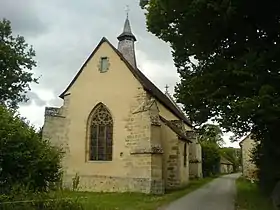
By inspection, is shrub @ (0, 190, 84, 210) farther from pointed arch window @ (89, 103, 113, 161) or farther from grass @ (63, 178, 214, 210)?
pointed arch window @ (89, 103, 113, 161)

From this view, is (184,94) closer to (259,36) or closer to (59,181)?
(259,36)

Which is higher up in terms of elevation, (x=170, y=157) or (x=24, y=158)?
(x=170, y=157)

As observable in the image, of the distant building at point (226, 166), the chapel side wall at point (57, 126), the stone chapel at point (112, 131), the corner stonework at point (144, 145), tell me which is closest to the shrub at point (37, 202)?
the corner stonework at point (144, 145)

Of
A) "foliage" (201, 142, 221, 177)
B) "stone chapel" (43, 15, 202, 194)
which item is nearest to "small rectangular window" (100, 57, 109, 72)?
"stone chapel" (43, 15, 202, 194)

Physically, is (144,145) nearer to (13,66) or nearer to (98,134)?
(98,134)

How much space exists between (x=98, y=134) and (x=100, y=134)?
0.19 meters

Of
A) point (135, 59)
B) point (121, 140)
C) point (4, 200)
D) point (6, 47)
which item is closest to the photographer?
point (4, 200)

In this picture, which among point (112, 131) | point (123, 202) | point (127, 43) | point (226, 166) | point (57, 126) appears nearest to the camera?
point (123, 202)

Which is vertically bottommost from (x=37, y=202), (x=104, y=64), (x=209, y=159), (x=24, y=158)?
(x=37, y=202)

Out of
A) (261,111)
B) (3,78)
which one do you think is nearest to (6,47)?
(3,78)

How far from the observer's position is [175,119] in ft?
110

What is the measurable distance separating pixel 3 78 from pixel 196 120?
2007 centimetres

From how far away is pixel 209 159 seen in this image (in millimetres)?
56219

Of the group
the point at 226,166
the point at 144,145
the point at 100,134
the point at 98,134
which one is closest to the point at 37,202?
the point at 144,145
